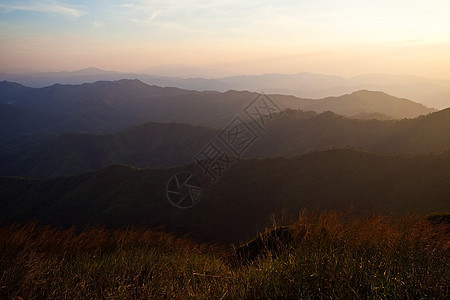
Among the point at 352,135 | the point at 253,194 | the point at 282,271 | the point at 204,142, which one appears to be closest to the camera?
the point at 282,271

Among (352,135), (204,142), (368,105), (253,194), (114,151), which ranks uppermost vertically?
(368,105)

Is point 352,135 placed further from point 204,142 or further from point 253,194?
point 204,142

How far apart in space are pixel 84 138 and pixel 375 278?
434 ft

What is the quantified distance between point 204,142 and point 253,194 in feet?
214

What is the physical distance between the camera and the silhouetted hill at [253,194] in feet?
85.6

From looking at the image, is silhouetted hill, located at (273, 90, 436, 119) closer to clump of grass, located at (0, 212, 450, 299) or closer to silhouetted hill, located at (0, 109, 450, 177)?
silhouetted hill, located at (0, 109, 450, 177)

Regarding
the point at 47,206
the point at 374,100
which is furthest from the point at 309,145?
the point at 374,100

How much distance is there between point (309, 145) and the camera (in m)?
66.2

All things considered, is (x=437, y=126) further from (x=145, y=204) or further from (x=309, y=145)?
(x=145, y=204)

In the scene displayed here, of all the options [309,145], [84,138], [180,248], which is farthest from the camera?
[84,138]

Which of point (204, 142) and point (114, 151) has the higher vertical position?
point (204, 142)

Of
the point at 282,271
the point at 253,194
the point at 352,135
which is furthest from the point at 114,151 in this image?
the point at 282,271

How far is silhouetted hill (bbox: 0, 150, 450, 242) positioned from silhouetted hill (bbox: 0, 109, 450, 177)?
16754 mm

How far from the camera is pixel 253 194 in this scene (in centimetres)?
3666
